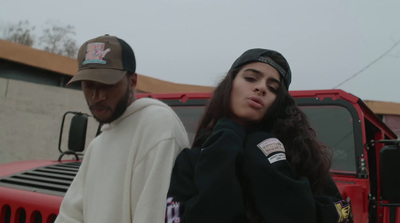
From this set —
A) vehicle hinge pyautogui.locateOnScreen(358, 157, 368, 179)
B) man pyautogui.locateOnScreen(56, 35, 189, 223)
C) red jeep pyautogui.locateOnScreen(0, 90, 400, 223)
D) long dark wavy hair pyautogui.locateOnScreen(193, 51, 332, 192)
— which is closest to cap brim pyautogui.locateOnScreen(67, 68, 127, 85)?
man pyautogui.locateOnScreen(56, 35, 189, 223)

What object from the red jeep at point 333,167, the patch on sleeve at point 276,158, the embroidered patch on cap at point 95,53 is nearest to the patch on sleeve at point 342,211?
the patch on sleeve at point 276,158

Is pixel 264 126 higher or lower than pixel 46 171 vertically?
higher

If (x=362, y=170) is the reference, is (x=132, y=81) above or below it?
above

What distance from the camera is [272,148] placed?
1.28 meters

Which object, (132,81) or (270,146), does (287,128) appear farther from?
(132,81)

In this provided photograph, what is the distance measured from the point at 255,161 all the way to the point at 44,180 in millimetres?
1690

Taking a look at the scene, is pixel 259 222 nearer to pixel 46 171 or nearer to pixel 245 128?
pixel 245 128

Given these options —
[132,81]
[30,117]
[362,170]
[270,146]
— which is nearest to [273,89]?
[270,146]

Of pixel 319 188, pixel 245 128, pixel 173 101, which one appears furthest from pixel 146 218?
pixel 173 101

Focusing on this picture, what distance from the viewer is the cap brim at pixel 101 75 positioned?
4.73ft

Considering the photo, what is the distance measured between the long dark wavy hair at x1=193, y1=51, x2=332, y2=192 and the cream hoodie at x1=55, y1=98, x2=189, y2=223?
6.4 inches

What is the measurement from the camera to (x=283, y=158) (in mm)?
1257

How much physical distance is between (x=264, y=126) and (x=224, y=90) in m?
0.23

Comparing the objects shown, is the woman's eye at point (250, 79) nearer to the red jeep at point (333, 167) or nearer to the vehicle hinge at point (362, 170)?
the red jeep at point (333, 167)
